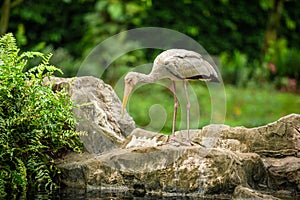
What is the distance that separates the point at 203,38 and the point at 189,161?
943 centimetres

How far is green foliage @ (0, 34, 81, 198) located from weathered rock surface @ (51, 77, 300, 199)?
30 centimetres

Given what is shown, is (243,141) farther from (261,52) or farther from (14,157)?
(261,52)

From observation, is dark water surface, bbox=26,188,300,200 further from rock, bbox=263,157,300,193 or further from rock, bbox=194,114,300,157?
rock, bbox=194,114,300,157

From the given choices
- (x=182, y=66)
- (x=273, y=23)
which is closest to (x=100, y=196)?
(x=182, y=66)

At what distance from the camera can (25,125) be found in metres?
5.95

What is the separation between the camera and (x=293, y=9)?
16891mm

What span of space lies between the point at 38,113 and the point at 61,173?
676mm

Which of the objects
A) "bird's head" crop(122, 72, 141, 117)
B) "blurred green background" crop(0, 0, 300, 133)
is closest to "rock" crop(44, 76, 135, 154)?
"bird's head" crop(122, 72, 141, 117)

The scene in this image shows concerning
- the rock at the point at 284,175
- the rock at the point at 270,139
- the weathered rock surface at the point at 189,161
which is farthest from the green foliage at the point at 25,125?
the rock at the point at 284,175

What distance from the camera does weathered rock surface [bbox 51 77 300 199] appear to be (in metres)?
5.76

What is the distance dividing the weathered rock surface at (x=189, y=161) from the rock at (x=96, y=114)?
11 millimetres

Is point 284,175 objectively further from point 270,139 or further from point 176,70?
point 176,70

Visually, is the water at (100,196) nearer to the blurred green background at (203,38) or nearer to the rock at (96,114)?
the rock at (96,114)

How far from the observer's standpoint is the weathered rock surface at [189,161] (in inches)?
227
